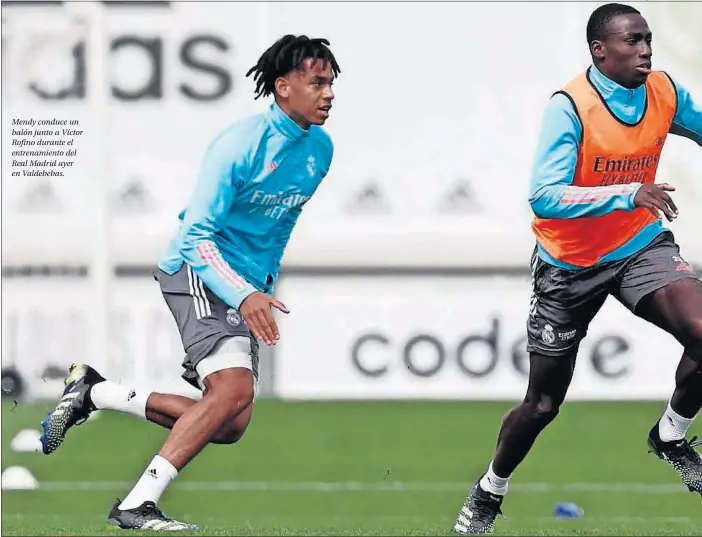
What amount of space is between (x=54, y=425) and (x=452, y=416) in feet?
24.0

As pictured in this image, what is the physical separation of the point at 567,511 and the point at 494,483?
1913 mm

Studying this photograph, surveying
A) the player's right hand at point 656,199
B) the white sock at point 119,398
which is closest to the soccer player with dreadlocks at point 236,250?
the white sock at point 119,398

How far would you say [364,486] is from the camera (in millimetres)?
13188

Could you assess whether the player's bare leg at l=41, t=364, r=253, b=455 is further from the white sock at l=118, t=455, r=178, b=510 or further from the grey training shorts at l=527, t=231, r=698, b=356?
the grey training shorts at l=527, t=231, r=698, b=356

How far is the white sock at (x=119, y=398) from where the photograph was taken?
9.77 meters

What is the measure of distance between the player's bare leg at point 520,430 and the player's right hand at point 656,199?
3.85 feet

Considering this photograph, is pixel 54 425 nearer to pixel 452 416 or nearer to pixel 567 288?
pixel 567 288

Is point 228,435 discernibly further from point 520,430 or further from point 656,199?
point 656,199

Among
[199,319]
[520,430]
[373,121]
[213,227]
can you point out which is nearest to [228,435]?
[199,319]

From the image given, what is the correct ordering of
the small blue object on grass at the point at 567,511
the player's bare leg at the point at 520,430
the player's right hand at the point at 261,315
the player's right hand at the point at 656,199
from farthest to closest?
the small blue object on grass at the point at 567,511 < the player's bare leg at the point at 520,430 < the player's right hand at the point at 261,315 < the player's right hand at the point at 656,199

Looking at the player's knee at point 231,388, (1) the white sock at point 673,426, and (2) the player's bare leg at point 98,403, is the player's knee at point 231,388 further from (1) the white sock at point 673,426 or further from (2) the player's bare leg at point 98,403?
(1) the white sock at point 673,426

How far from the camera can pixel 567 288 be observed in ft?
30.3

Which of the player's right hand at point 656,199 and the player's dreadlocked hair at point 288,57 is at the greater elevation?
the player's dreadlocked hair at point 288,57

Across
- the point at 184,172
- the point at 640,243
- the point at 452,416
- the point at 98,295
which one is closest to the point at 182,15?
the point at 184,172
